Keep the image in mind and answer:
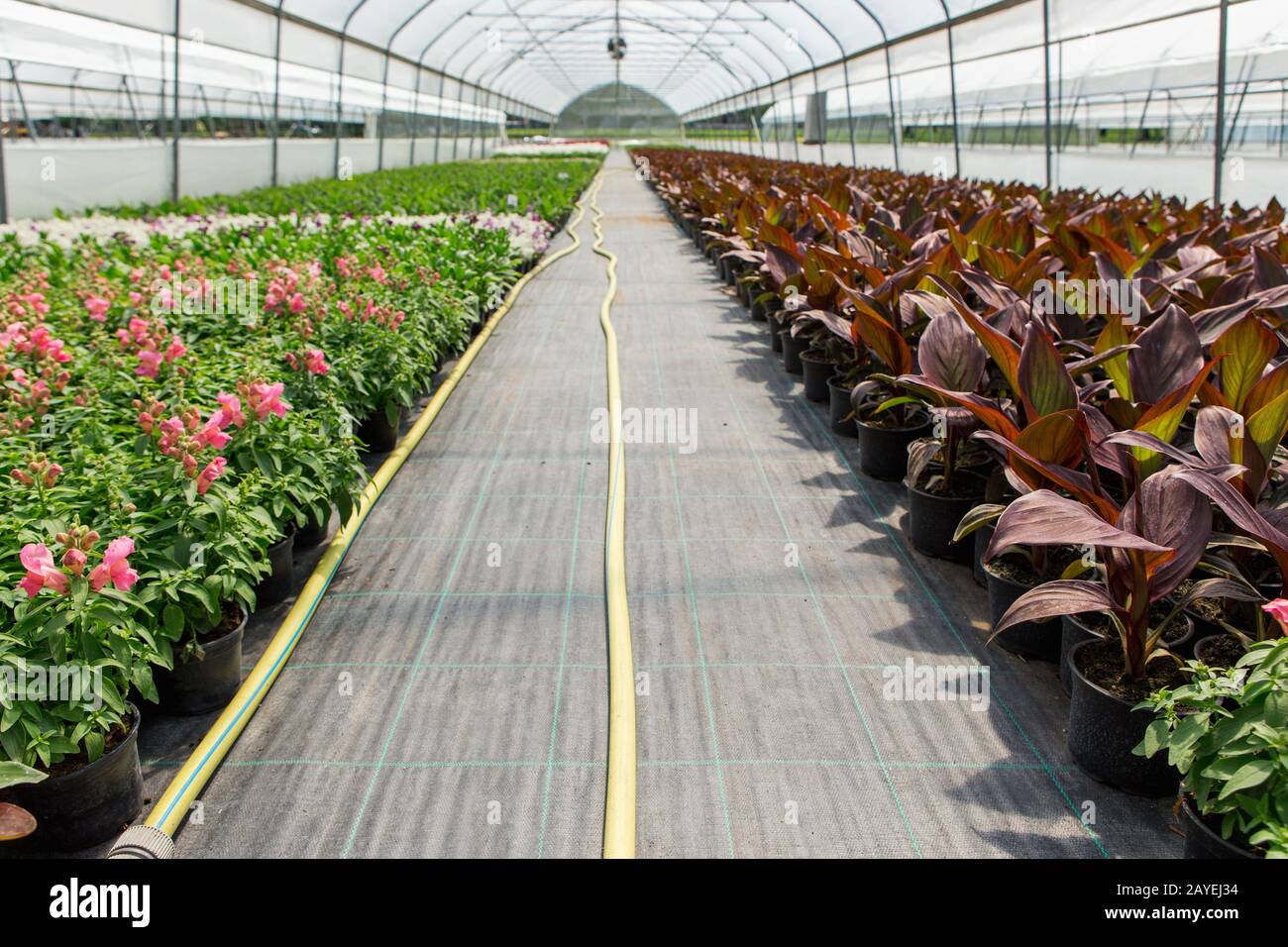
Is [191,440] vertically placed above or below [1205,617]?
above

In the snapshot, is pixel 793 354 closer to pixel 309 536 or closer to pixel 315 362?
pixel 315 362

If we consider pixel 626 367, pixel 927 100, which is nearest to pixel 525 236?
pixel 626 367

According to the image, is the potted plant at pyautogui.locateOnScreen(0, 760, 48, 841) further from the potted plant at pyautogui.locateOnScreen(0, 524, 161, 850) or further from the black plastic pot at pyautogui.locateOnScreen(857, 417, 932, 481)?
the black plastic pot at pyautogui.locateOnScreen(857, 417, 932, 481)

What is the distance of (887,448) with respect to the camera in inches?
155

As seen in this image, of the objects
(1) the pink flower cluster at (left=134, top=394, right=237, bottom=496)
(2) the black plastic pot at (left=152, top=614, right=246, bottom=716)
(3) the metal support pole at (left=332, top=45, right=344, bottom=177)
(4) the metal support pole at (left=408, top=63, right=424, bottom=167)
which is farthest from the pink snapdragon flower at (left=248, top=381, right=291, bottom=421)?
(4) the metal support pole at (left=408, top=63, right=424, bottom=167)

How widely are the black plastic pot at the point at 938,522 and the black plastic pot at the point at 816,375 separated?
1841 mm

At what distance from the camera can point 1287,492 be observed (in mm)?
2252

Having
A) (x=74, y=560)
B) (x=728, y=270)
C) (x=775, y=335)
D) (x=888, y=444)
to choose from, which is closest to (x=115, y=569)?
(x=74, y=560)

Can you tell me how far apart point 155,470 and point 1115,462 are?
8.41ft

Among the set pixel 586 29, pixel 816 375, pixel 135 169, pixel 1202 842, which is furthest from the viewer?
pixel 586 29

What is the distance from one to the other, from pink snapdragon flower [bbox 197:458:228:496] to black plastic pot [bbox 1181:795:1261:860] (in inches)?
92.2

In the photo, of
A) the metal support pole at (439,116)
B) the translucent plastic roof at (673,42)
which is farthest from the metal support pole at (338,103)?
the metal support pole at (439,116)

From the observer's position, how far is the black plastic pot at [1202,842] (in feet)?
5.08

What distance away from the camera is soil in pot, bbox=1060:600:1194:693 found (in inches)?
89.3
